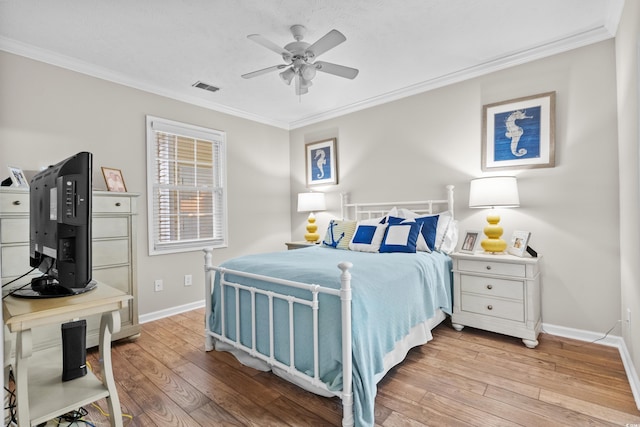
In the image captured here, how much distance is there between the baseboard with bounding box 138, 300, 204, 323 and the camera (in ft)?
10.9

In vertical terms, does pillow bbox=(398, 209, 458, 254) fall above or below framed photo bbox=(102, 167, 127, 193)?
below

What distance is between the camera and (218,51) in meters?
2.79

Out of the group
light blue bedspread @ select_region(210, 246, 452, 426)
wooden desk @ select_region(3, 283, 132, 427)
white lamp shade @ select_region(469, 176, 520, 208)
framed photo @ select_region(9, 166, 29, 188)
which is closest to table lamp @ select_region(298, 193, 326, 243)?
light blue bedspread @ select_region(210, 246, 452, 426)

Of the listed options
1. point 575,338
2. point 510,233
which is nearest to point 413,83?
point 510,233

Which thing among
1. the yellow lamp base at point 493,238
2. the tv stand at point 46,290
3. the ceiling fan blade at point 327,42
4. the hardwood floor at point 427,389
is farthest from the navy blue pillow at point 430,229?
the tv stand at point 46,290

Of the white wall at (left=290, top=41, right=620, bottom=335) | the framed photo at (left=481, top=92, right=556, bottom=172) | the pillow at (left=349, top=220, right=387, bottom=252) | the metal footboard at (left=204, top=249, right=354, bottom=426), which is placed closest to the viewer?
the metal footboard at (left=204, top=249, right=354, bottom=426)

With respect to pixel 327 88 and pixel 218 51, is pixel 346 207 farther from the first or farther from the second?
pixel 218 51

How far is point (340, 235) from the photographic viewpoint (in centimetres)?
348

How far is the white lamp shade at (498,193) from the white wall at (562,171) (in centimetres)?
30

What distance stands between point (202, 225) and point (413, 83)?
2916mm

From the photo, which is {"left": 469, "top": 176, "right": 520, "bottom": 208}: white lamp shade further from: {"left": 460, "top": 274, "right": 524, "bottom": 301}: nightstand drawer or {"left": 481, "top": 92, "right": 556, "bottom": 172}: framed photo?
{"left": 460, "top": 274, "right": 524, "bottom": 301}: nightstand drawer

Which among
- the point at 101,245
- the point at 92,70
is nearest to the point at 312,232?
the point at 101,245

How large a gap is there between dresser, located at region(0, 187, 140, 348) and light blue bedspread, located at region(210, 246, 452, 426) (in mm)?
863

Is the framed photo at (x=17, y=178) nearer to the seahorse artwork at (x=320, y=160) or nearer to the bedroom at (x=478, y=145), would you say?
the bedroom at (x=478, y=145)
